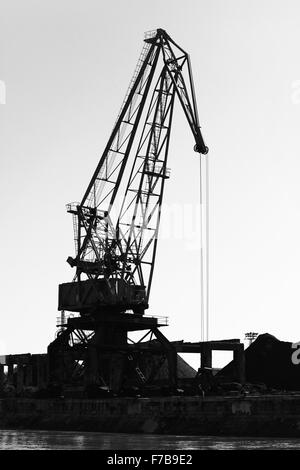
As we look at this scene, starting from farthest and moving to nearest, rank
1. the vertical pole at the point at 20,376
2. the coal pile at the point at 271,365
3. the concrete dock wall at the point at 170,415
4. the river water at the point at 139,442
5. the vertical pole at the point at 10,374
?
the coal pile at the point at 271,365
the vertical pole at the point at 10,374
the vertical pole at the point at 20,376
the concrete dock wall at the point at 170,415
the river water at the point at 139,442

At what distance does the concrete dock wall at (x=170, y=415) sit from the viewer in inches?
2178

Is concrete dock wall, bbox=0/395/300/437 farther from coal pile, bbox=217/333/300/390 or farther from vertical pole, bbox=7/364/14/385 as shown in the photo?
coal pile, bbox=217/333/300/390

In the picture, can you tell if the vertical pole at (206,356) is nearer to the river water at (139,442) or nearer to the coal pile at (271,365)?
the coal pile at (271,365)

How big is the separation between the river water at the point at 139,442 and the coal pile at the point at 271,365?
123ft

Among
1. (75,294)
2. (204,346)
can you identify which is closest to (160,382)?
(204,346)

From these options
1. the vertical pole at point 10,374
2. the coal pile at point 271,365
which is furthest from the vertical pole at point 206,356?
the vertical pole at point 10,374

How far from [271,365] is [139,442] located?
47913 millimetres

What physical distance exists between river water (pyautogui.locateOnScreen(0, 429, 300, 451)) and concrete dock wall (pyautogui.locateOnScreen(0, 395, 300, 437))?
5.93 feet

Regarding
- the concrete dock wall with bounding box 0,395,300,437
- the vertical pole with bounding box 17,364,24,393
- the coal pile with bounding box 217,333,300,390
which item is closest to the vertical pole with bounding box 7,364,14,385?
the vertical pole with bounding box 17,364,24,393

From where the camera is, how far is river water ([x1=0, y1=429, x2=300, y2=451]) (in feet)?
156

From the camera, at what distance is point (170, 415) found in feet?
204

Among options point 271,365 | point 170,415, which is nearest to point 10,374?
point 271,365

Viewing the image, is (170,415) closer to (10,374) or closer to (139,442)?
(139,442)
